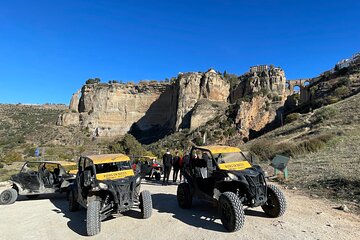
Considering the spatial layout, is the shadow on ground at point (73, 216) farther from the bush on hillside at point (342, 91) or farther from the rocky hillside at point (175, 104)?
the rocky hillside at point (175, 104)

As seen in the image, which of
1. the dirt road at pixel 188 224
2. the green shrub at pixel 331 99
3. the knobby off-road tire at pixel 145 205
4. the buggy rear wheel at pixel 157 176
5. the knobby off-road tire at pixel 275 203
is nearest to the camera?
the dirt road at pixel 188 224

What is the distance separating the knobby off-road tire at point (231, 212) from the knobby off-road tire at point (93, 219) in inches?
110

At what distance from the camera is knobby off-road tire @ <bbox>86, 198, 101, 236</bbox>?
6125 millimetres

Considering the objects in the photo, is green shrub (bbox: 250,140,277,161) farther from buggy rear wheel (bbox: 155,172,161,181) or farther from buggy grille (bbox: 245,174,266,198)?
buggy grille (bbox: 245,174,266,198)

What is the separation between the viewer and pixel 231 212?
19.5ft

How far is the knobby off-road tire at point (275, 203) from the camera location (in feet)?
21.8

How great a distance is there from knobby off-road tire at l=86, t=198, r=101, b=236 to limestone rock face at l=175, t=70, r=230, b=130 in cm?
5747

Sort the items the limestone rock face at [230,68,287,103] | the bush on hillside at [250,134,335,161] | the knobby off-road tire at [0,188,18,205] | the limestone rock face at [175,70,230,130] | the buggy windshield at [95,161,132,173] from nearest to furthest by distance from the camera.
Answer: the buggy windshield at [95,161,132,173], the knobby off-road tire at [0,188,18,205], the bush on hillside at [250,134,335,161], the limestone rock face at [230,68,287,103], the limestone rock face at [175,70,230,130]

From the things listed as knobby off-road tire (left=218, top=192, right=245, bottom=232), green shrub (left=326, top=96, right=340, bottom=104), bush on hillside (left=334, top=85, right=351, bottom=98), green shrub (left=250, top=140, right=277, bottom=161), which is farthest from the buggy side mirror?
bush on hillside (left=334, top=85, right=351, bottom=98)

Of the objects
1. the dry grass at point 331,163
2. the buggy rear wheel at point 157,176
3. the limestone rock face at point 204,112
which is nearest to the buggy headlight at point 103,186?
the dry grass at point 331,163

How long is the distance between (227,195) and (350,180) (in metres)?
5.48

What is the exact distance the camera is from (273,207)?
6.83 m

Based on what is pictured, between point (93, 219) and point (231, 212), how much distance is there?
308cm

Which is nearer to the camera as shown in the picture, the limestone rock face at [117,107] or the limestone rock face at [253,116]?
the limestone rock face at [253,116]
